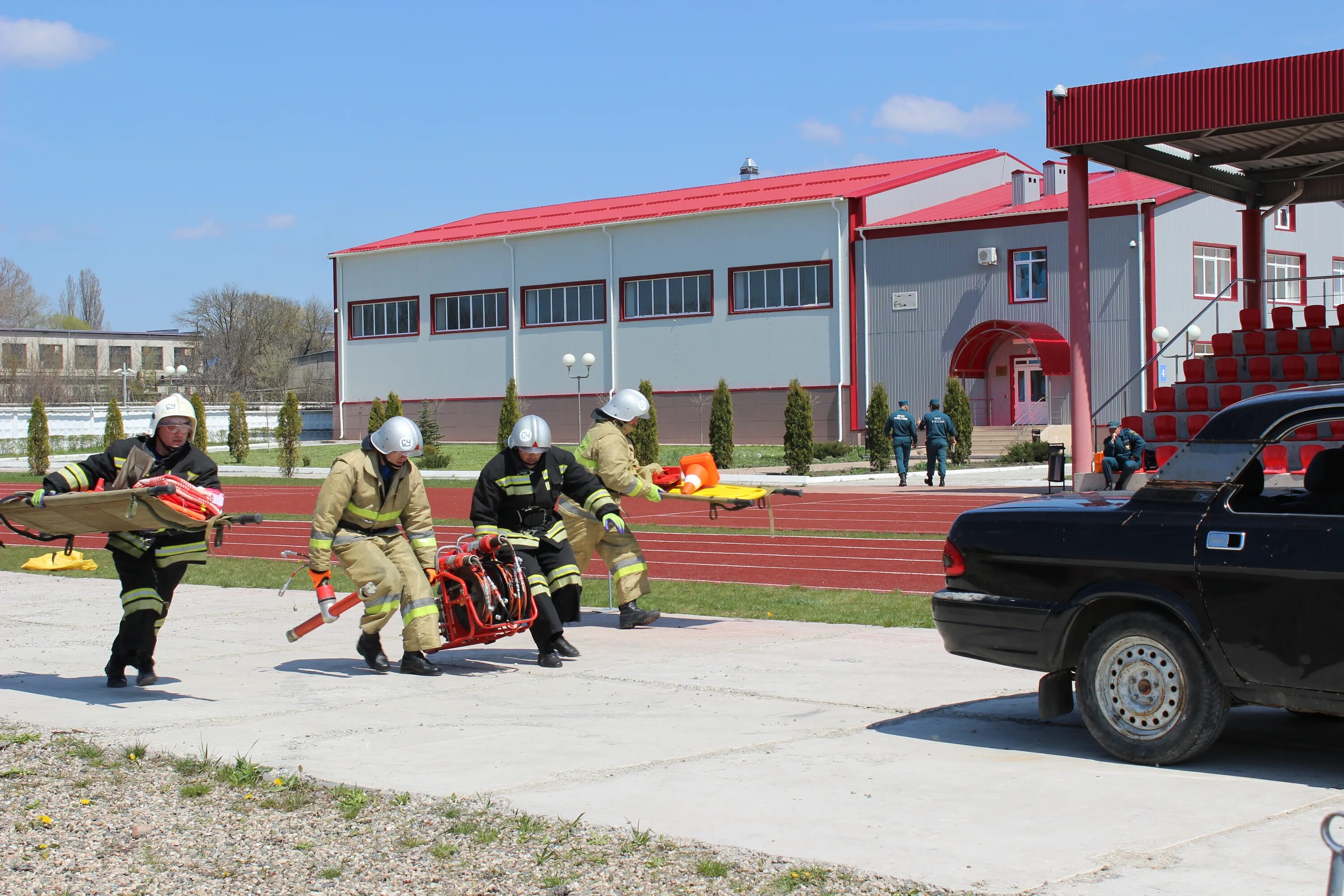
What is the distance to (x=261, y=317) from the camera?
102m

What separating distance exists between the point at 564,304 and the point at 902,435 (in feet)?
90.0

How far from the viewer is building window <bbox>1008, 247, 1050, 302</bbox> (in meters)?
47.6

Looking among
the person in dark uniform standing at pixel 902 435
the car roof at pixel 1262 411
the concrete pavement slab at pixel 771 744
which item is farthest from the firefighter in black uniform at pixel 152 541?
the person in dark uniform standing at pixel 902 435

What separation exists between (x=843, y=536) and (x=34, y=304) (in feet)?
328

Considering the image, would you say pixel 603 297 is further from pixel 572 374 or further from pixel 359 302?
pixel 359 302

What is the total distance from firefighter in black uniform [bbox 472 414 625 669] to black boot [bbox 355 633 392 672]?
102 cm

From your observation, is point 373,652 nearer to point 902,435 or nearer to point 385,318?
point 902,435

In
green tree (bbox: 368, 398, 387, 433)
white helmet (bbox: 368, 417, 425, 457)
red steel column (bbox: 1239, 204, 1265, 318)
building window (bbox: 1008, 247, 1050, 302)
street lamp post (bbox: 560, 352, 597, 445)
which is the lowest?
white helmet (bbox: 368, 417, 425, 457)

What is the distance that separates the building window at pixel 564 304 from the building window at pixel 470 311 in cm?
120

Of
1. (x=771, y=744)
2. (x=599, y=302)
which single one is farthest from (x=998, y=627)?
(x=599, y=302)

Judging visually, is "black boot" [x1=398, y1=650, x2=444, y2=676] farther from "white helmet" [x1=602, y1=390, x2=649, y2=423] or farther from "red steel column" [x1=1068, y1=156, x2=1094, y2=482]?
"red steel column" [x1=1068, y1=156, x2=1094, y2=482]

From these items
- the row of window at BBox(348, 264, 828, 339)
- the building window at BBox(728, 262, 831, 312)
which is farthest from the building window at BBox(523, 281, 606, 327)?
the building window at BBox(728, 262, 831, 312)

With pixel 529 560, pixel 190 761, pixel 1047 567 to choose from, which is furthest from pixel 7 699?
pixel 1047 567

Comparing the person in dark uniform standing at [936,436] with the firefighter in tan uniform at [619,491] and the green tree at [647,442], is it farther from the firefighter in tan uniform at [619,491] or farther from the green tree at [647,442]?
the firefighter in tan uniform at [619,491]
